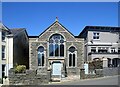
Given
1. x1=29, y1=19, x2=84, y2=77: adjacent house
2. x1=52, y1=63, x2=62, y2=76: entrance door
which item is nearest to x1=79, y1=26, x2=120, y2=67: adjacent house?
x1=29, y1=19, x2=84, y2=77: adjacent house

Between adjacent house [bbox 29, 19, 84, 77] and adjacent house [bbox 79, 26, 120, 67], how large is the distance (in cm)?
308

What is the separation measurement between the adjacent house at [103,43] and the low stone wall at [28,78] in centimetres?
1735

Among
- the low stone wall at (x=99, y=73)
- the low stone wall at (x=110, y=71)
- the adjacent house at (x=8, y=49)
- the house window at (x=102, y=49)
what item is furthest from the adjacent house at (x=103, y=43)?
the adjacent house at (x=8, y=49)

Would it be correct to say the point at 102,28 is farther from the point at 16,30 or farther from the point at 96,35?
the point at 16,30

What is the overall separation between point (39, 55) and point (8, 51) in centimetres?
622

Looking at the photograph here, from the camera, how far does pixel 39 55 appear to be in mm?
39938

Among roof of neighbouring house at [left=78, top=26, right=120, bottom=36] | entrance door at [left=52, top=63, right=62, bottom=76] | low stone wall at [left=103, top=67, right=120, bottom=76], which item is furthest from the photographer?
roof of neighbouring house at [left=78, top=26, right=120, bottom=36]

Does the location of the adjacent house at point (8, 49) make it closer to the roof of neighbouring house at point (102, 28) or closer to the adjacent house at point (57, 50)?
the adjacent house at point (57, 50)

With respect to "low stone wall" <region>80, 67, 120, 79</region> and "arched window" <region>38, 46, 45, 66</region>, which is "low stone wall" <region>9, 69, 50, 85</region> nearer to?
"low stone wall" <region>80, 67, 120, 79</region>

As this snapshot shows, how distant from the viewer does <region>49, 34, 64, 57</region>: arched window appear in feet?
131

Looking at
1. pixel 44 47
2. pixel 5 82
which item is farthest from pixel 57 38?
pixel 5 82

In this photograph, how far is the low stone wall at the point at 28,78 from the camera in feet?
82.8

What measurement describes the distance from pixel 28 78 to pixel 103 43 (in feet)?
68.5

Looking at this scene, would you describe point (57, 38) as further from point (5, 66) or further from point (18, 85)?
point (18, 85)
